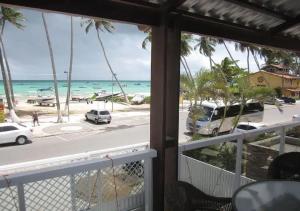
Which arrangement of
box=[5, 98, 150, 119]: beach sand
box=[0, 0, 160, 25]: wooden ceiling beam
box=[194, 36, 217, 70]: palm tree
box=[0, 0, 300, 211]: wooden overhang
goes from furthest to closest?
box=[5, 98, 150, 119]: beach sand → box=[194, 36, 217, 70]: palm tree → box=[0, 0, 300, 211]: wooden overhang → box=[0, 0, 160, 25]: wooden ceiling beam

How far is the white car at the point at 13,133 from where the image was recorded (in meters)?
15.0

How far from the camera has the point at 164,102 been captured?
2498mm

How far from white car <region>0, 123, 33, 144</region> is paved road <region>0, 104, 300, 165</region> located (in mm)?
376

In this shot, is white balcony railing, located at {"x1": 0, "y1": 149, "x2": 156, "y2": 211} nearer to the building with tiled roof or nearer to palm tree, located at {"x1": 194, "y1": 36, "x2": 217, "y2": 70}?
palm tree, located at {"x1": 194, "y1": 36, "x2": 217, "y2": 70}

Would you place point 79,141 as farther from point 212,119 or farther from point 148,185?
point 148,185

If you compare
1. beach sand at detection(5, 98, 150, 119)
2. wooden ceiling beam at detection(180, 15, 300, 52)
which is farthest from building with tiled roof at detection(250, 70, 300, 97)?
wooden ceiling beam at detection(180, 15, 300, 52)

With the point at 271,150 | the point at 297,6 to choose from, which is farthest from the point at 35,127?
the point at 297,6

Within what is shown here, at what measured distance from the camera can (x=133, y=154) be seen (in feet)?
8.19

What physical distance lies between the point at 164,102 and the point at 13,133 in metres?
14.9

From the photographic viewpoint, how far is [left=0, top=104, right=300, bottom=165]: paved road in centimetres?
1390

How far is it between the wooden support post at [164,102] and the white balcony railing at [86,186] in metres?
0.09

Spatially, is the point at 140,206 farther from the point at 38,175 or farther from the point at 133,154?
the point at 38,175

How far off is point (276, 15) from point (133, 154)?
206cm

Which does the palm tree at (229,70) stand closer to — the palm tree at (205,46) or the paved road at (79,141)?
the paved road at (79,141)
